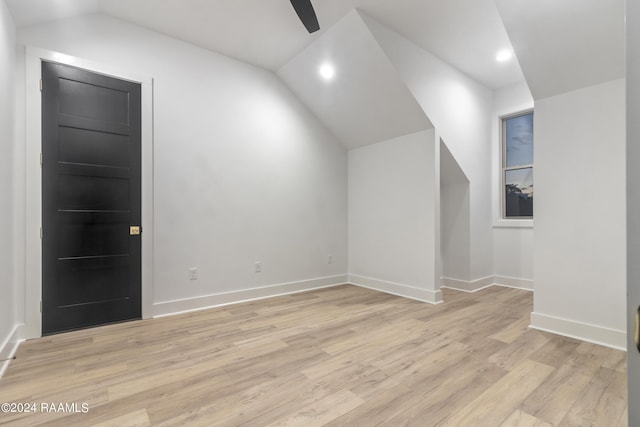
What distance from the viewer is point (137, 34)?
3.01m

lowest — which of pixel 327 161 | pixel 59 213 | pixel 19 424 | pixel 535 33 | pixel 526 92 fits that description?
pixel 19 424

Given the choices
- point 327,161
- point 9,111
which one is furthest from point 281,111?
point 9,111

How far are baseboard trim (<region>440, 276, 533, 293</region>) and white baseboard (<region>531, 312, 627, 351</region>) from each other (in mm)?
1438

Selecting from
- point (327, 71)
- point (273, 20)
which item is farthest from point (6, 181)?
point (327, 71)

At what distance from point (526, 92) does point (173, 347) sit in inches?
210

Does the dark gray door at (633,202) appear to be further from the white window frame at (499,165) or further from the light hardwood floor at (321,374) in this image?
the white window frame at (499,165)

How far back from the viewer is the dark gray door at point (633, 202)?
40 cm

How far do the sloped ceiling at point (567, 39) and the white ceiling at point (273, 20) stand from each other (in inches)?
28.3

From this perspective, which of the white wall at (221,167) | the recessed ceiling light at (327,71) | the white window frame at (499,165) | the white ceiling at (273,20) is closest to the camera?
the white ceiling at (273,20)

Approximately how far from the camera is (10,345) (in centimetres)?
222

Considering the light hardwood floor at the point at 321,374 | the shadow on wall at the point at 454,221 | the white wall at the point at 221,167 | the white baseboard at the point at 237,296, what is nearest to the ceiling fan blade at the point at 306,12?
the white wall at the point at 221,167

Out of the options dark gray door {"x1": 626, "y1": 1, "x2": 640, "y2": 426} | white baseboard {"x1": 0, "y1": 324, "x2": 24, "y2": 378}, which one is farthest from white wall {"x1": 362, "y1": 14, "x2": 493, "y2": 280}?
white baseboard {"x1": 0, "y1": 324, "x2": 24, "y2": 378}

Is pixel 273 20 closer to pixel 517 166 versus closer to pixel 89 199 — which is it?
pixel 89 199

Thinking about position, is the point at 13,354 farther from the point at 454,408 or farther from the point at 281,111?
the point at 281,111
